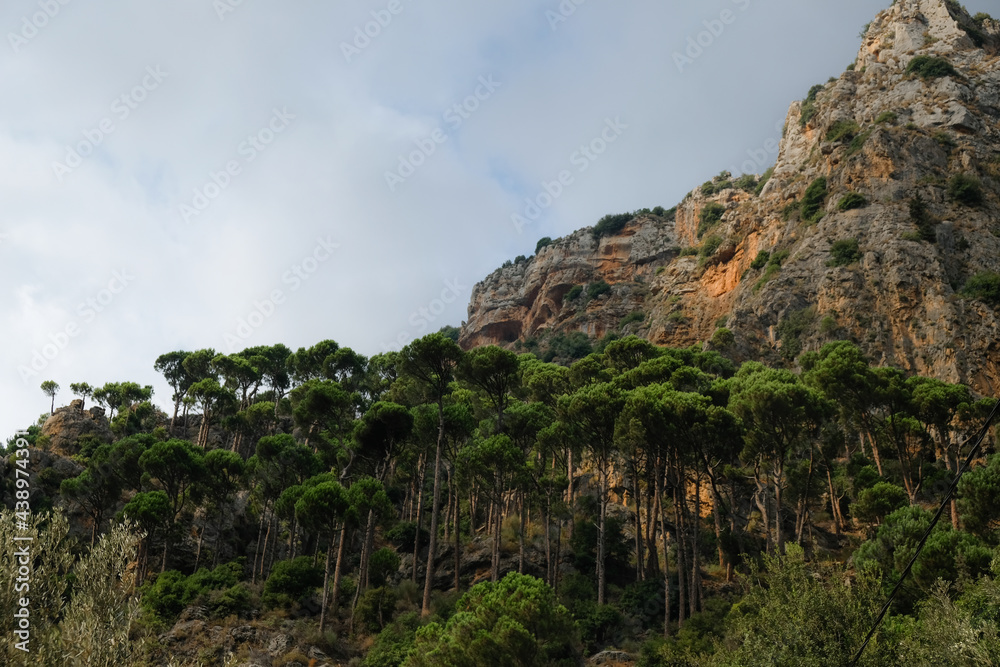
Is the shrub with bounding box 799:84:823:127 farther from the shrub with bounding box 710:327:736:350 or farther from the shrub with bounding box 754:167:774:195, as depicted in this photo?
the shrub with bounding box 710:327:736:350

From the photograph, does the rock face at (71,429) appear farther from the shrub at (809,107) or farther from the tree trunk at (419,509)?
the shrub at (809,107)

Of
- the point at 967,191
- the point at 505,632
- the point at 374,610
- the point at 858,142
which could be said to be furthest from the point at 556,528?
the point at 858,142

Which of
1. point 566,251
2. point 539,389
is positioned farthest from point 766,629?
point 566,251

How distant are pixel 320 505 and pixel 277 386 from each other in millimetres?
33821

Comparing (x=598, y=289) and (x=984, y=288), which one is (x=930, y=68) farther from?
(x=598, y=289)

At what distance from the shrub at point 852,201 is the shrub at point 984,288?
47.3 ft

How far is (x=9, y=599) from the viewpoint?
10320 millimetres

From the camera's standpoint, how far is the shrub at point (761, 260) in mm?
68062

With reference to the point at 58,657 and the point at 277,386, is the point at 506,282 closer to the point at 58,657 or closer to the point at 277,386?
the point at 277,386

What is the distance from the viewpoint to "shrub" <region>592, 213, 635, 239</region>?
4311 inches

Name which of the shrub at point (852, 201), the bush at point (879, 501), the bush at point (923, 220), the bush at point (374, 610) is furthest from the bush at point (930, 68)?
the bush at point (374, 610)

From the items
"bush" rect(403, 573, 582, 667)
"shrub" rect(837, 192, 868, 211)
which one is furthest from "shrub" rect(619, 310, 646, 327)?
"bush" rect(403, 573, 582, 667)

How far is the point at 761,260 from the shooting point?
6856 centimetres

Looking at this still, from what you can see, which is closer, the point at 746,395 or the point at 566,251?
the point at 746,395
